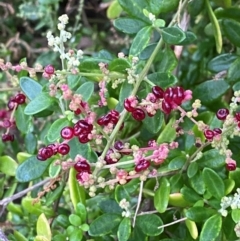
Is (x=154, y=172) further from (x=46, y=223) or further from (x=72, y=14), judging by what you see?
(x=72, y=14)

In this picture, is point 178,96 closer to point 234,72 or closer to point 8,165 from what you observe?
point 234,72

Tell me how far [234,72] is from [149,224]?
334 mm

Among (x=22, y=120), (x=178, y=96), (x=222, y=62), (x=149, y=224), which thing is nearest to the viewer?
(x=178, y=96)

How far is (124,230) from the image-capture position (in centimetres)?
86

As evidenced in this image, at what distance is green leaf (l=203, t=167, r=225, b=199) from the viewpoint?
34.1 inches

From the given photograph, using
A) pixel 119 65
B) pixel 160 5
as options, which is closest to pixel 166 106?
pixel 119 65

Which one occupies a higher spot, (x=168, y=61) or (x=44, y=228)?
(x=168, y=61)

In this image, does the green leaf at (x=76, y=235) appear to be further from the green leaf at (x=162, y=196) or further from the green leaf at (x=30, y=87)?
the green leaf at (x=30, y=87)

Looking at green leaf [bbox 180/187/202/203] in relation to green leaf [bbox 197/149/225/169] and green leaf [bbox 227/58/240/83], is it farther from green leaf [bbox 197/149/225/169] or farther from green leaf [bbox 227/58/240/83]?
green leaf [bbox 227/58/240/83]

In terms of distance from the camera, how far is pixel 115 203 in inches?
36.9

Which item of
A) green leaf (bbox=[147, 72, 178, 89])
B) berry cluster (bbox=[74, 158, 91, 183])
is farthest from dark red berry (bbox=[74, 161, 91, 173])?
green leaf (bbox=[147, 72, 178, 89])

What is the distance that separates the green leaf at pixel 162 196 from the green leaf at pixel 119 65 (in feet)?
0.64

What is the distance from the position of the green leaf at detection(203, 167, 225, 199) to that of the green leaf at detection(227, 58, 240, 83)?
24 cm

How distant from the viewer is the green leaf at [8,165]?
1046mm
